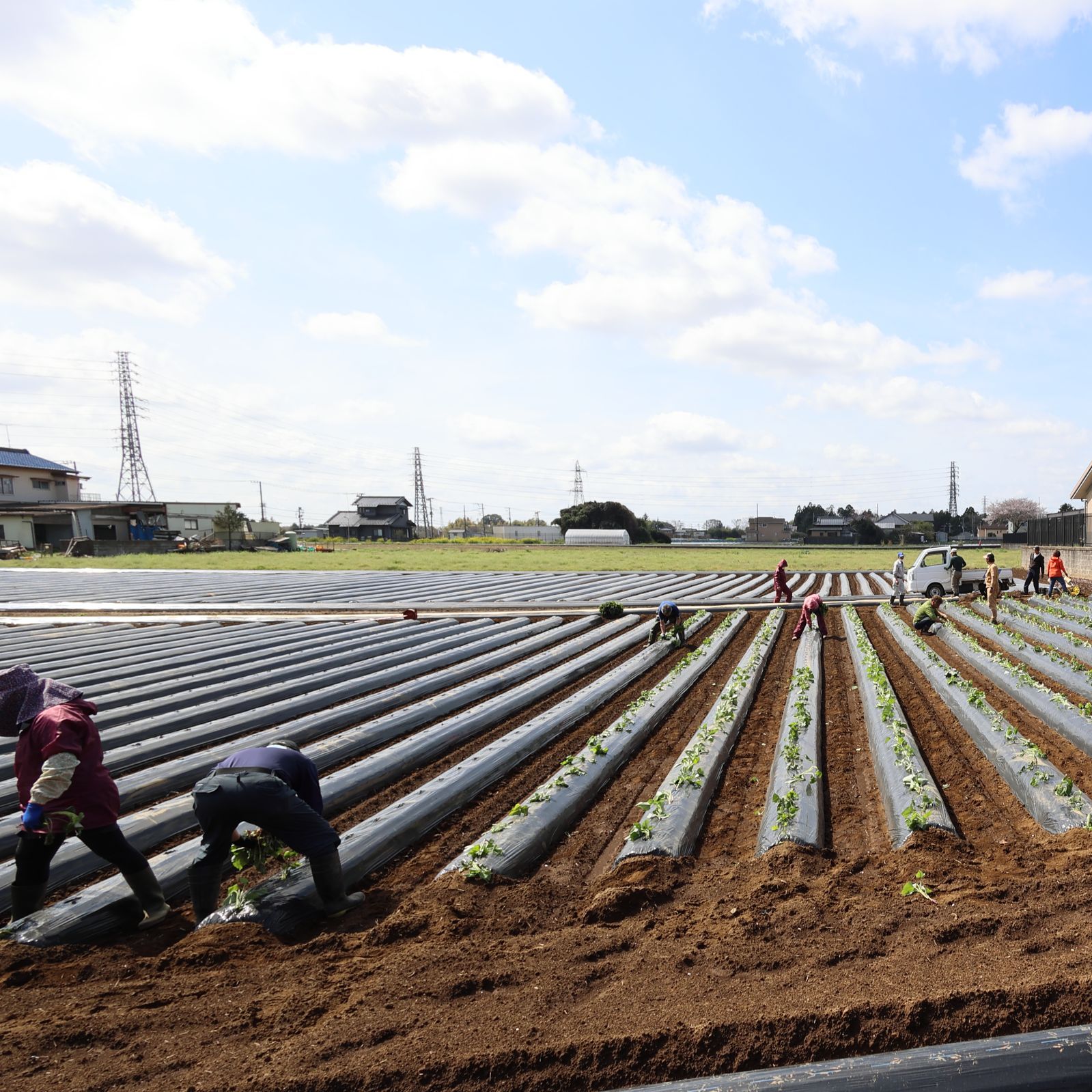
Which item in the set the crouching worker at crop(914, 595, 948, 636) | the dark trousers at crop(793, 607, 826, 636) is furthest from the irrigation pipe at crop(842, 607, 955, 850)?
the crouching worker at crop(914, 595, 948, 636)

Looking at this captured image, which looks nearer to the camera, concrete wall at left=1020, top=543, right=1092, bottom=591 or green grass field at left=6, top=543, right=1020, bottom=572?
concrete wall at left=1020, top=543, right=1092, bottom=591

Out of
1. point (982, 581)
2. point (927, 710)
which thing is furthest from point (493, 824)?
point (982, 581)

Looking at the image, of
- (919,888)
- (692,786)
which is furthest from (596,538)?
(919,888)

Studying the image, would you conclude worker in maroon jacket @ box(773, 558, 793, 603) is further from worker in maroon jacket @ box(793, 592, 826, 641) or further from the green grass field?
the green grass field

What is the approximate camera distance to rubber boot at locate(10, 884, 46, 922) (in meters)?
4.81

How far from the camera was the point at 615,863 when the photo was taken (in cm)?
564

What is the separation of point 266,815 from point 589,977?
2229mm

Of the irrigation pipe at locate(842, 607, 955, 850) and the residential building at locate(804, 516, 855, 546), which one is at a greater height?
the residential building at locate(804, 516, 855, 546)

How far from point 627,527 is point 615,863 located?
283 ft

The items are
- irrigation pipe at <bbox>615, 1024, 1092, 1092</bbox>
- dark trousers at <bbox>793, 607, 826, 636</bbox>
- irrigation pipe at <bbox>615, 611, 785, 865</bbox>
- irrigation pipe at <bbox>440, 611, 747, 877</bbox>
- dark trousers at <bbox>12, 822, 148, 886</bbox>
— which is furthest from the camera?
dark trousers at <bbox>793, 607, 826, 636</bbox>

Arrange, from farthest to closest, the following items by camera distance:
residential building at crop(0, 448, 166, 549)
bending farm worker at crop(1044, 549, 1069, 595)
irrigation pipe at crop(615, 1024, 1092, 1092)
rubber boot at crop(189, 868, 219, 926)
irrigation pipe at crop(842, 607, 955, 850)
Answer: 1. residential building at crop(0, 448, 166, 549)
2. bending farm worker at crop(1044, 549, 1069, 595)
3. irrigation pipe at crop(842, 607, 955, 850)
4. rubber boot at crop(189, 868, 219, 926)
5. irrigation pipe at crop(615, 1024, 1092, 1092)

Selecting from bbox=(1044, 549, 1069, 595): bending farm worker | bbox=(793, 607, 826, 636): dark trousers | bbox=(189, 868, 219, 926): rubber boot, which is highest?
bbox=(1044, 549, 1069, 595): bending farm worker

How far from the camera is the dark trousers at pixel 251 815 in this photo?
15.2 ft

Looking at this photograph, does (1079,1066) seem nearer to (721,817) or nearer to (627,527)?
(721,817)
